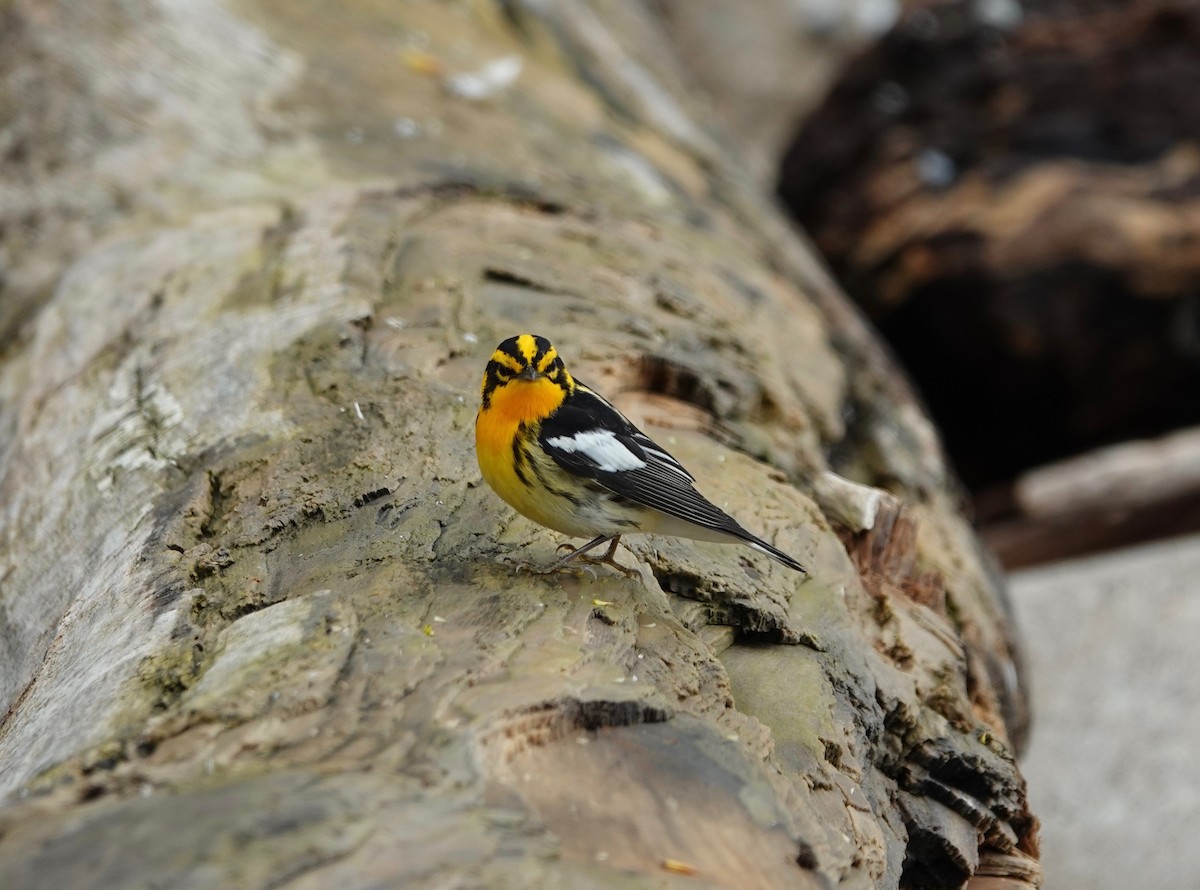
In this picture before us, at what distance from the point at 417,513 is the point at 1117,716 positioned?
3.99 meters

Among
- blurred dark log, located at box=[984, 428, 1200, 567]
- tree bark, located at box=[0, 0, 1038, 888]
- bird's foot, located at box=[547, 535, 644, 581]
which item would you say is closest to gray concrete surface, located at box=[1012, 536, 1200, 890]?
blurred dark log, located at box=[984, 428, 1200, 567]

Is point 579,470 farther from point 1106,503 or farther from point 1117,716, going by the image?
point 1106,503

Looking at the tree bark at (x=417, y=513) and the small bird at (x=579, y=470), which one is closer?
the tree bark at (x=417, y=513)

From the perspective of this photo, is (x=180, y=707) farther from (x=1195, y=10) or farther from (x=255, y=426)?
(x=1195, y=10)

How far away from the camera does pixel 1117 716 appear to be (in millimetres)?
6031

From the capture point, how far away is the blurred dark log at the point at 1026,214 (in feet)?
24.6

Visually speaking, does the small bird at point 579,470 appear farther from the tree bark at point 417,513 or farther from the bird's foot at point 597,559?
the tree bark at point 417,513

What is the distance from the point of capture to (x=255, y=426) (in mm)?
3748

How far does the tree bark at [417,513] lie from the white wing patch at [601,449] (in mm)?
295

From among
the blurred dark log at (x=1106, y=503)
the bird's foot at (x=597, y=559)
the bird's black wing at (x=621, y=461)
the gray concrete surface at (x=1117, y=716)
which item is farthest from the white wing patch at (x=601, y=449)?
the blurred dark log at (x=1106, y=503)

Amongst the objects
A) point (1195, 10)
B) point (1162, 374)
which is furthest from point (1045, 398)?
point (1195, 10)

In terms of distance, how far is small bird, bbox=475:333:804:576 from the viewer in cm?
322

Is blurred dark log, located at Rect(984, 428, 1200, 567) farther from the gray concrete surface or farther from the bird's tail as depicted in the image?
the bird's tail

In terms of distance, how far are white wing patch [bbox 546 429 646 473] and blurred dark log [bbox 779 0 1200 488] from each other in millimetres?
4794
